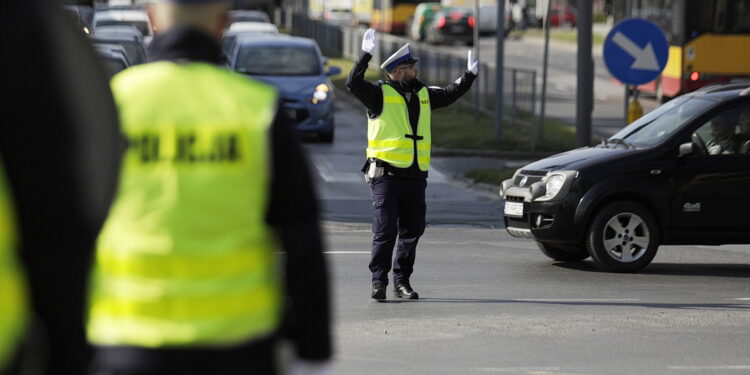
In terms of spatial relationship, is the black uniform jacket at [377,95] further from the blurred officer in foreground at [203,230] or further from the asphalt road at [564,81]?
the asphalt road at [564,81]

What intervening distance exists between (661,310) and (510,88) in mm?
17737

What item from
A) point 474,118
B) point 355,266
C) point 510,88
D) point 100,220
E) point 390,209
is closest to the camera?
point 100,220

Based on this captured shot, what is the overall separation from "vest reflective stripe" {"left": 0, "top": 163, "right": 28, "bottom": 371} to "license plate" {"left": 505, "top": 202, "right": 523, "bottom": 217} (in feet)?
35.0

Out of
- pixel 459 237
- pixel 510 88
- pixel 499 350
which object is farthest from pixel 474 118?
pixel 499 350

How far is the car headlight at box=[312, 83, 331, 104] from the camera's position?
82.1 feet

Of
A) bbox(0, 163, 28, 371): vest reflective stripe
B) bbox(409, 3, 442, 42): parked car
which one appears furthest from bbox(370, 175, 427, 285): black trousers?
bbox(409, 3, 442, 42): parked car

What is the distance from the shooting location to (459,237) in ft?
49.8

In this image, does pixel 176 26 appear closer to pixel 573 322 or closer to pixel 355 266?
pixel 573 322

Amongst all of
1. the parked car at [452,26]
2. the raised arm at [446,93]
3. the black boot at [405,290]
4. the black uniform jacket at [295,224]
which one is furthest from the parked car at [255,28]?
the black uniform jacket at [295,224]

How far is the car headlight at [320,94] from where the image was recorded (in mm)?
25031

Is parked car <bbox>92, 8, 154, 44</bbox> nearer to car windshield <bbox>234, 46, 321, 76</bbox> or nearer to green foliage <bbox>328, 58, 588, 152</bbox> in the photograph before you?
green foliage <bbox>328, 58, 588, 152</bbox>

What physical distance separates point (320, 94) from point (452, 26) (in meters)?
38.6

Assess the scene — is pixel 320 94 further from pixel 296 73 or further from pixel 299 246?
pixel 299 246

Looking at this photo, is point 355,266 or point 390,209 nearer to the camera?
point 390,209
